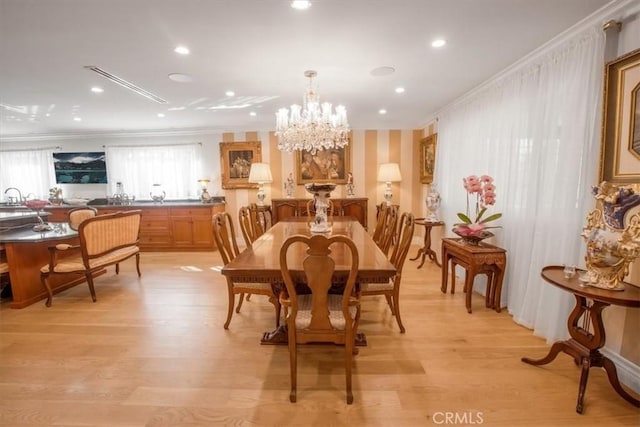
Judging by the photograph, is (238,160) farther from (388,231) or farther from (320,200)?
(388,231)

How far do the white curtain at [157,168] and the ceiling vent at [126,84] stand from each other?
81.2 inches

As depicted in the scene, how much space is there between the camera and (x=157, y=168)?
5.70 m

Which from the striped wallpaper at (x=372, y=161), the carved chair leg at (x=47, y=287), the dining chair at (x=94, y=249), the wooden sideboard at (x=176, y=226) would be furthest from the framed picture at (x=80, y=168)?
the carved chair leg at (x=47, y=287)

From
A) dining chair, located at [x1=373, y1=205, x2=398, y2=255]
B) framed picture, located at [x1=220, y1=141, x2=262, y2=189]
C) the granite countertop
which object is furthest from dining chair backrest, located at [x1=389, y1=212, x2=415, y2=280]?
framed picture, located at [x1=220, y1=141, x2=262, y2=189]

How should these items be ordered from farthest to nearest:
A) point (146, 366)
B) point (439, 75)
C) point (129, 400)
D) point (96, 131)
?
1. point (96, 131)
2. point (439, 75)
3. point (146, 366)
4. point (129, 400)

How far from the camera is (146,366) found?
192 cm

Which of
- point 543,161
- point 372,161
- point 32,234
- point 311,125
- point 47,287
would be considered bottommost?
point 47,287

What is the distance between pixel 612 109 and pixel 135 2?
3.09 m

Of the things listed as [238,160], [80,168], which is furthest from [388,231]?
[80,168]

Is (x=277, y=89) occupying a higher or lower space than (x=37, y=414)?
higher

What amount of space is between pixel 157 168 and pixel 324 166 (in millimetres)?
3501

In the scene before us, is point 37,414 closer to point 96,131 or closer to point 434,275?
point 434,275

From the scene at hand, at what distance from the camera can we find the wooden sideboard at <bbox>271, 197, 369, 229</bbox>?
5.07 meters

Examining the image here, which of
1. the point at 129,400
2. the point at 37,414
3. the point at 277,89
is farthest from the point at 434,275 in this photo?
the point at 37,414
